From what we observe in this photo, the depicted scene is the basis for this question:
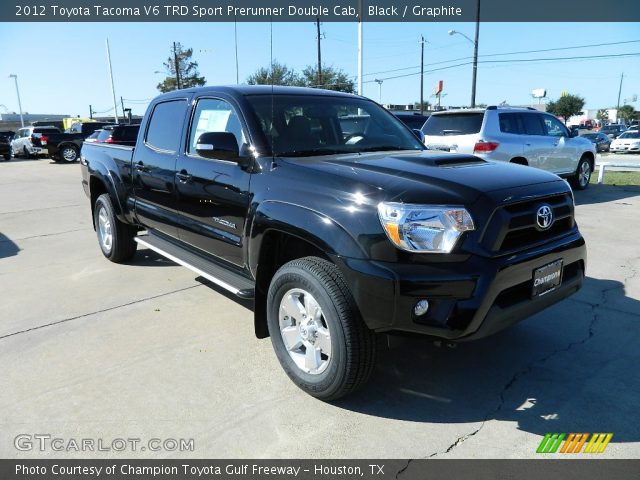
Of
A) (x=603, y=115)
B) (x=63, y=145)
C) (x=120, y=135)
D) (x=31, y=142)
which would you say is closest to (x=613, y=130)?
(x=63, y=145)

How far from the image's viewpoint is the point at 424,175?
9.50 ft

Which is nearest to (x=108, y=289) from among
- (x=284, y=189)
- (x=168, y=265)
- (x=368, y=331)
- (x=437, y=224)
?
(x=168, y=265)

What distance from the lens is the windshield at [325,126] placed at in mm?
3598

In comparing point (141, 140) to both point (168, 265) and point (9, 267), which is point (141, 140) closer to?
point (168, 265)

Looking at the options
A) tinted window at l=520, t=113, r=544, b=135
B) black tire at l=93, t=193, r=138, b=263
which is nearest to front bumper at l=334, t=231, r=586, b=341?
black tire at l=93, t=193, r=138, b=263

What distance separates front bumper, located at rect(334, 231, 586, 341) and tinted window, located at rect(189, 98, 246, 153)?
60.0 inches

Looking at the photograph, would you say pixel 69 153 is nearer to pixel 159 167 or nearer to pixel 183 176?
pixel 159 167

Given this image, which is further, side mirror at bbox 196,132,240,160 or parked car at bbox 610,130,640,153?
parked car at bbox 610,130,640,153

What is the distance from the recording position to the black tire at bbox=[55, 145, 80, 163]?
23.8 m

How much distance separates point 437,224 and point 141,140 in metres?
3.50

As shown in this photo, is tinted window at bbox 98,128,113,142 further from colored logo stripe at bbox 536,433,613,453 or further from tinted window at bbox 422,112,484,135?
colored logo stripe at bbox 536,433,613,453

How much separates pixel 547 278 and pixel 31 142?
93.6 ft

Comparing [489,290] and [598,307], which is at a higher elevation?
[489,290]

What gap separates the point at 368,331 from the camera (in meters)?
2.76
